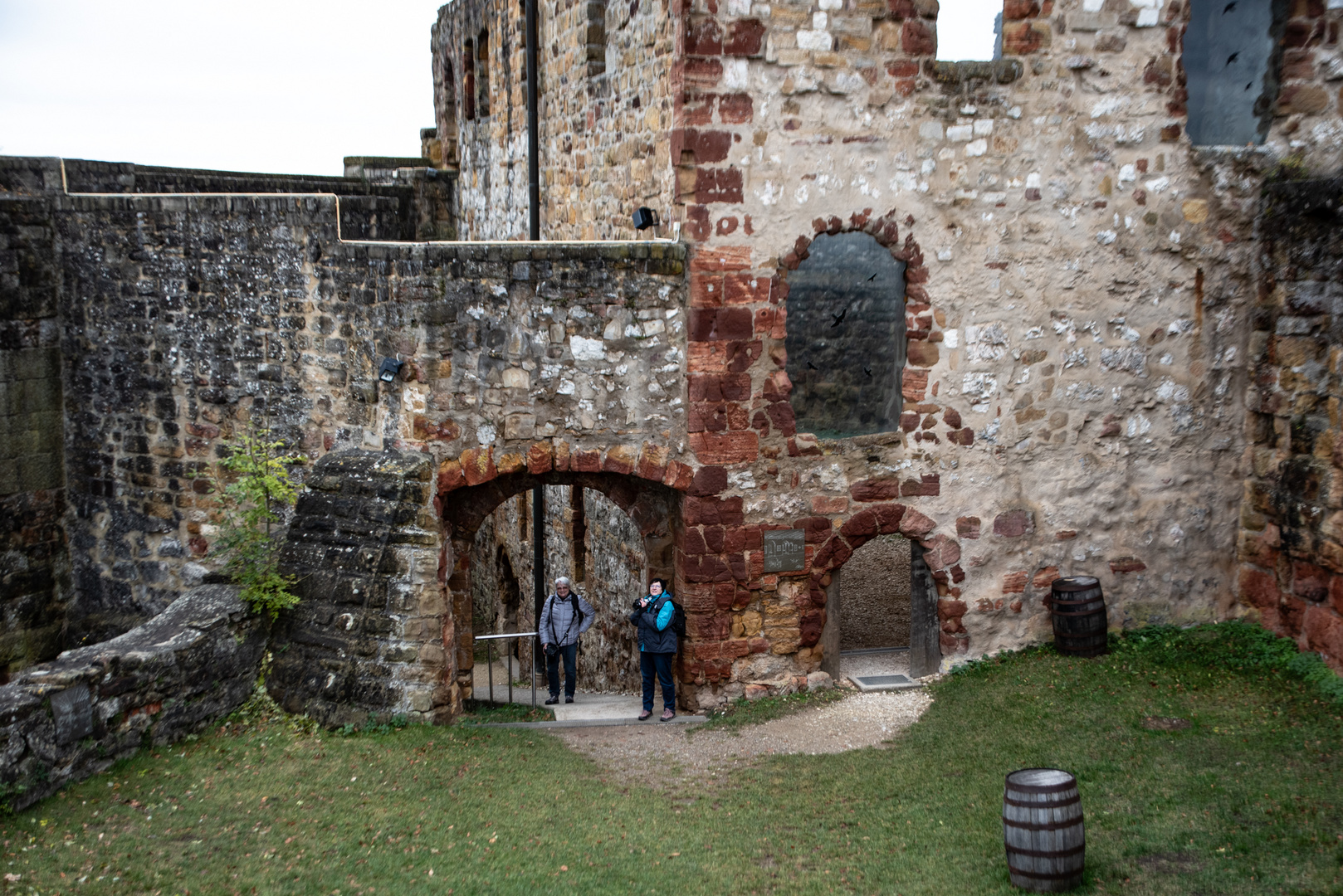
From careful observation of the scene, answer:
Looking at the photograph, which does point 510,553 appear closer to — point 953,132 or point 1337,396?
point 953,132

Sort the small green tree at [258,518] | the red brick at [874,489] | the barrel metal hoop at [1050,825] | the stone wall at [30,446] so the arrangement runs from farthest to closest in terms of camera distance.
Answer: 1. the stone wall at [30,446]
2. the red brick at [874,489]
3. the small green tree at [258,518]
4. the barrel metal hoop at [1050,825]

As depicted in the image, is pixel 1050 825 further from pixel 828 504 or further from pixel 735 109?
pixel 735 109

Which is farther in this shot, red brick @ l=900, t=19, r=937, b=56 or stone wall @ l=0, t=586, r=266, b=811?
red brick @ l=900, t=19, r=937, b=56

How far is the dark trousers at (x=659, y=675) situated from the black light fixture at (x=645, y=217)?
364 cm

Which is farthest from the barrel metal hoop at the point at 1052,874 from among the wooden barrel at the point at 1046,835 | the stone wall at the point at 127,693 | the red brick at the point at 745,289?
the stone wall at the point at 127,693

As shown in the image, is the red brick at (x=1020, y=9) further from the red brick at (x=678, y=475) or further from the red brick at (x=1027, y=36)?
the red brick at (x=678, y=475)

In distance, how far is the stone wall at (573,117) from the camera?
31.1 ft

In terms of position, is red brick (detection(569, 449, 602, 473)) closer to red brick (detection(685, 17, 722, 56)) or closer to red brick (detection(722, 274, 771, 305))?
red brick (detection(722, 274, 771, 305))

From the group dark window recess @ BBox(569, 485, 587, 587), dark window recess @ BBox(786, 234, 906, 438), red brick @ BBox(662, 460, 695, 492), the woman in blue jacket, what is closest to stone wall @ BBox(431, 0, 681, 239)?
red brick @ BBox(662, 460, 695, 492)

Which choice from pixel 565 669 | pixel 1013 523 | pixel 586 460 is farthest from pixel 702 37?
pixel 565 669

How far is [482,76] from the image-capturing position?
15359 millimetres

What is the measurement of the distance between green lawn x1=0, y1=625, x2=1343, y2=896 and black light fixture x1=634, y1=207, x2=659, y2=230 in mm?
4356

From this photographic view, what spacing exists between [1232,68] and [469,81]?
32.9 feet

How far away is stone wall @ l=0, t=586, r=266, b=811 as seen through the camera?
22.2 feet
